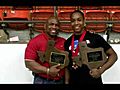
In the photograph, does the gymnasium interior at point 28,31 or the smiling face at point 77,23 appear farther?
the gymnasium interior at point 28,31

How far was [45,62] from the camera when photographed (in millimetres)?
1963

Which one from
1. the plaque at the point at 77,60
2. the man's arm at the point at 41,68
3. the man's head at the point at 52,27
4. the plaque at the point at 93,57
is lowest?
the man's arm at the point at 41,68

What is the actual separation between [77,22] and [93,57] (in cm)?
34

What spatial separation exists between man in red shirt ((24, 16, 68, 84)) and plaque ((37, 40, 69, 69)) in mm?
62

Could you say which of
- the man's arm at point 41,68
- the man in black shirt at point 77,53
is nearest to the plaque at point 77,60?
the man in black shirt at point 77,53

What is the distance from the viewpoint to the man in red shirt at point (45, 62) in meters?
1.93

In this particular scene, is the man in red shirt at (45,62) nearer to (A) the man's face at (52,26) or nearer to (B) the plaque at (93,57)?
(A) the man's face at (52,26)

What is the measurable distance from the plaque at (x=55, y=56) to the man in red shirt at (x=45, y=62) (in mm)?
62

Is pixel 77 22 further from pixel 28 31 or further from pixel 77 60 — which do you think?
pixel 28 31

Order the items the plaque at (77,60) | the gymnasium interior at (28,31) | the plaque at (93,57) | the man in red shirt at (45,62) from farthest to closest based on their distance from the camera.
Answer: the gymnasium interior at (28,31), the man in red shirt at (45,62), the plaque at (77,60), the plaque at (93,57)

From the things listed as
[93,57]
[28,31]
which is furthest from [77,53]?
[28,31]
